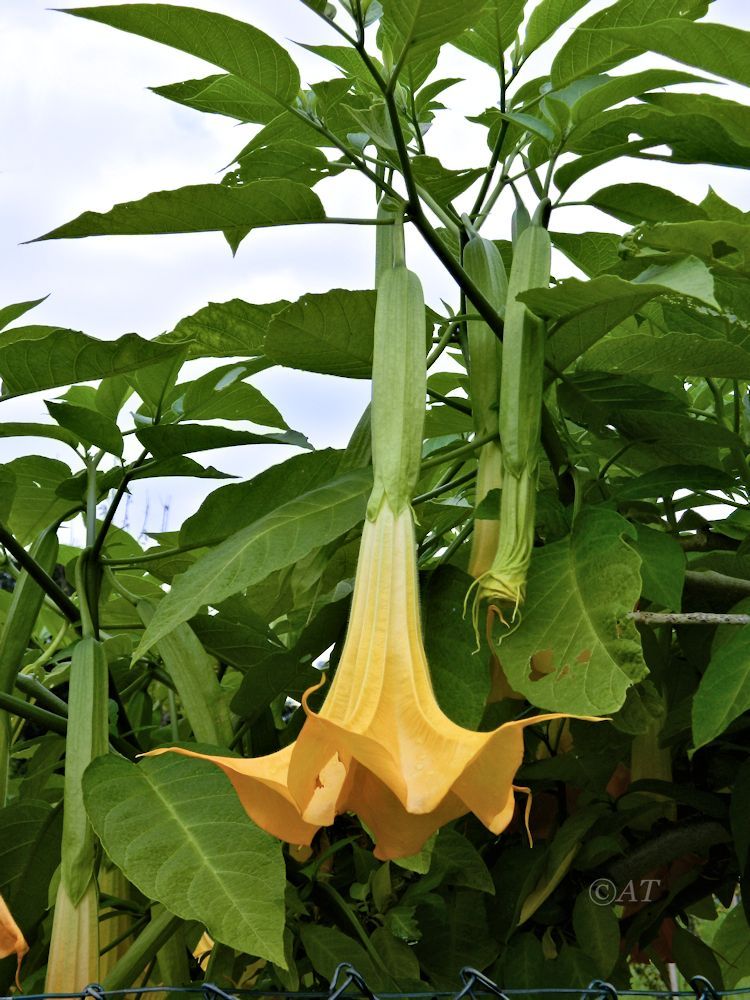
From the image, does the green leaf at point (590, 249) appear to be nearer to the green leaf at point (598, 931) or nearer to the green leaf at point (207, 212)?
the green leaf at point (207, 212)

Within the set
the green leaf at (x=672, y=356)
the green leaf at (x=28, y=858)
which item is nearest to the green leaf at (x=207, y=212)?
the green leaf at (x=672, y=356)

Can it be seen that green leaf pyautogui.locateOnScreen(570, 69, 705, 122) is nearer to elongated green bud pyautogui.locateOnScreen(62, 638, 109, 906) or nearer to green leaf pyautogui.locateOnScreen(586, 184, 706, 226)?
green leaf pyautogui.locateOnScreen(586, 184, 706, 226)

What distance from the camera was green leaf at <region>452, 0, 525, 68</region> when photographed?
0.97 meters

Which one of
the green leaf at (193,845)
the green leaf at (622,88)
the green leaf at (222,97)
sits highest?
the green leaf at (222,97)

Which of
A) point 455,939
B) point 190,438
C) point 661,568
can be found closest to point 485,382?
point 661,568

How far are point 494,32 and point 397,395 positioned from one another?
476 mm

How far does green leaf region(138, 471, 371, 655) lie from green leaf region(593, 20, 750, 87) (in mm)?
361

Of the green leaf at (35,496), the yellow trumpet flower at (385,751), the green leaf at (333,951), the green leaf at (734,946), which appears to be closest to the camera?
the yellow trumpet flower at (385,751)

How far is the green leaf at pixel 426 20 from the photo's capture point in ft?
2.23

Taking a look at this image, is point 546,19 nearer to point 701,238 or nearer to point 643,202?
point 643,202

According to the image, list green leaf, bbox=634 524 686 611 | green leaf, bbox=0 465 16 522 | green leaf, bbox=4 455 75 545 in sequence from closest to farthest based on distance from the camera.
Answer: green leaf, bbox=634 524 686 611 → green leaf, bbox=0 465 16 522 → green leaf, bbox=4 455 75 545

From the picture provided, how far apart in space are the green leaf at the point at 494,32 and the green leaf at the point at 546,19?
0.06ft

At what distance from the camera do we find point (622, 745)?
96 centimetres

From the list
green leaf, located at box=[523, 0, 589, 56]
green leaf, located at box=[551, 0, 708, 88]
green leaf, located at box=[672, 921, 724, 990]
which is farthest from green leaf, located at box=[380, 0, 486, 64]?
green leaf, located at box=[672, 921, 724, 990]
